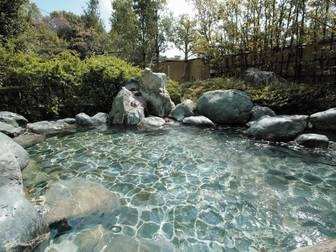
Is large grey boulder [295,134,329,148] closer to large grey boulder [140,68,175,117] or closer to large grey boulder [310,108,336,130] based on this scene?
large grey boulder [310,108,336,130]

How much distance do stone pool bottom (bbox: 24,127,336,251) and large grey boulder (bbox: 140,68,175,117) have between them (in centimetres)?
337

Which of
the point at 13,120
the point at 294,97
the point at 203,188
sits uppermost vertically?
the point at 294,97

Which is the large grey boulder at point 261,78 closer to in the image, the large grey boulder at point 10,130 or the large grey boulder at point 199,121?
the large grey boulder at point 199,121

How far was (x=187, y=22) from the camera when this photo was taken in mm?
22625

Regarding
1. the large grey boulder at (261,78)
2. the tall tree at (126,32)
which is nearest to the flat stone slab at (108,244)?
the large grey boulder at (261,78)

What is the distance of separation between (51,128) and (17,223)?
6375mm

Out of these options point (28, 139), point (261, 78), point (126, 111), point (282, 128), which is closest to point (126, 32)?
point (261, 78)

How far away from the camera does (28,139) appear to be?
7191 millimetres

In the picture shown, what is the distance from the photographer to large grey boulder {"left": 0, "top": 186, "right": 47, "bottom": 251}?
2.48 meters

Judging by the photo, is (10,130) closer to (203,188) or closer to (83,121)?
(83,121)

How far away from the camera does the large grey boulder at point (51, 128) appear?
8.18 meters

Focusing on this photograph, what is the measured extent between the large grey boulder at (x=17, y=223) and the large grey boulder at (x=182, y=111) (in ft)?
24.7

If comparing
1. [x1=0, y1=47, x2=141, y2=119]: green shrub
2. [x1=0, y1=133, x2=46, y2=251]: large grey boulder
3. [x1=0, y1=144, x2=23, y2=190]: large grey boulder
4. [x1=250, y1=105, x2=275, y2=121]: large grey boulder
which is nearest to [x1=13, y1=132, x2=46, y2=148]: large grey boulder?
[x1=0, y1=47, x2=141, y2=119]: green shrub

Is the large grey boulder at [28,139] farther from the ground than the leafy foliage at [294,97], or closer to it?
closer to it
